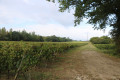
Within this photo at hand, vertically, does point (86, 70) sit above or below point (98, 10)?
below

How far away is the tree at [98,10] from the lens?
905 cm

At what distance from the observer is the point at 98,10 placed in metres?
9.17

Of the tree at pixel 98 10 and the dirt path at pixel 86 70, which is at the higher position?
the tree at pixel 98 10

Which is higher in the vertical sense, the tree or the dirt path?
the tree

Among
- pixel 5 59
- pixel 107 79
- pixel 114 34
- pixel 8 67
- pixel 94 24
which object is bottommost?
pixel 107 79

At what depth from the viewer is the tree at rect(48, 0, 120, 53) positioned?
29.7 ft

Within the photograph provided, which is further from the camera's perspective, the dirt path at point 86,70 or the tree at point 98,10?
the tree at point 98,10

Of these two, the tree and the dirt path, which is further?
the tree

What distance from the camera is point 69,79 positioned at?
3.75 m

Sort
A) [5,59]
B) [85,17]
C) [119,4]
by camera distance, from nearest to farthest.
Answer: [5,59] → [119,4] → [85,17]

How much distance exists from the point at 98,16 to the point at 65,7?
3882 millimetres

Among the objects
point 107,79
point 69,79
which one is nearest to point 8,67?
point 69,79

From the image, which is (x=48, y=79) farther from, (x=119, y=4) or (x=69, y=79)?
(x=119, y=4)

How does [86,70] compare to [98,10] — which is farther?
[98,10]
